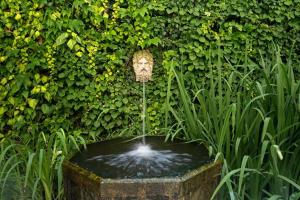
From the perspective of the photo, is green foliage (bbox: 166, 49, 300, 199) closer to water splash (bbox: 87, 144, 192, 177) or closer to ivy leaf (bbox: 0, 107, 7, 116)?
water splash (bbox: 87, 144, 192, 177)

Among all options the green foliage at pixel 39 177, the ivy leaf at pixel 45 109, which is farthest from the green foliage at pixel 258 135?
the ivy leaf at pixel 45 109

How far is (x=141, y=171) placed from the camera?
1.99 meters

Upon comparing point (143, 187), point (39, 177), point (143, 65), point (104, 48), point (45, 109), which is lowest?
point (39, 177)

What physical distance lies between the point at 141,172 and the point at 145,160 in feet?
0.54

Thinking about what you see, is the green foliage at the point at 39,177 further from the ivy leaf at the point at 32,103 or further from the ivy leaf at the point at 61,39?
the ivy leaf at the point at 61,39

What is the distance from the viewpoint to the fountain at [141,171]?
1.88 metres

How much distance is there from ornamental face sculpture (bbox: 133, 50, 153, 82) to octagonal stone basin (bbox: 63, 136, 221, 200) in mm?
1611

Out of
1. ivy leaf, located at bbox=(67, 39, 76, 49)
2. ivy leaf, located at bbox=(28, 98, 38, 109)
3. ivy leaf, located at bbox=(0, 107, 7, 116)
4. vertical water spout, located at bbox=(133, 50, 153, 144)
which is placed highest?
ivy leaf, located at bbox=(67, 39, 76, 49)

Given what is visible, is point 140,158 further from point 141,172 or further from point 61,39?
point 61,39

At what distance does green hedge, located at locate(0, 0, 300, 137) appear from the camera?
3.83 m

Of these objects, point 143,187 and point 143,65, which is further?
point 143,65

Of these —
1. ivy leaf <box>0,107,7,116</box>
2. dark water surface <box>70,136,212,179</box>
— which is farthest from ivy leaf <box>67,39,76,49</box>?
dark water surface <box>70,136,212,179</box>

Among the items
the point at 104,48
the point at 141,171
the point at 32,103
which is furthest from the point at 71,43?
the point at 141,171

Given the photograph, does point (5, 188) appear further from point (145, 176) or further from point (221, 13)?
point (221, 13)
